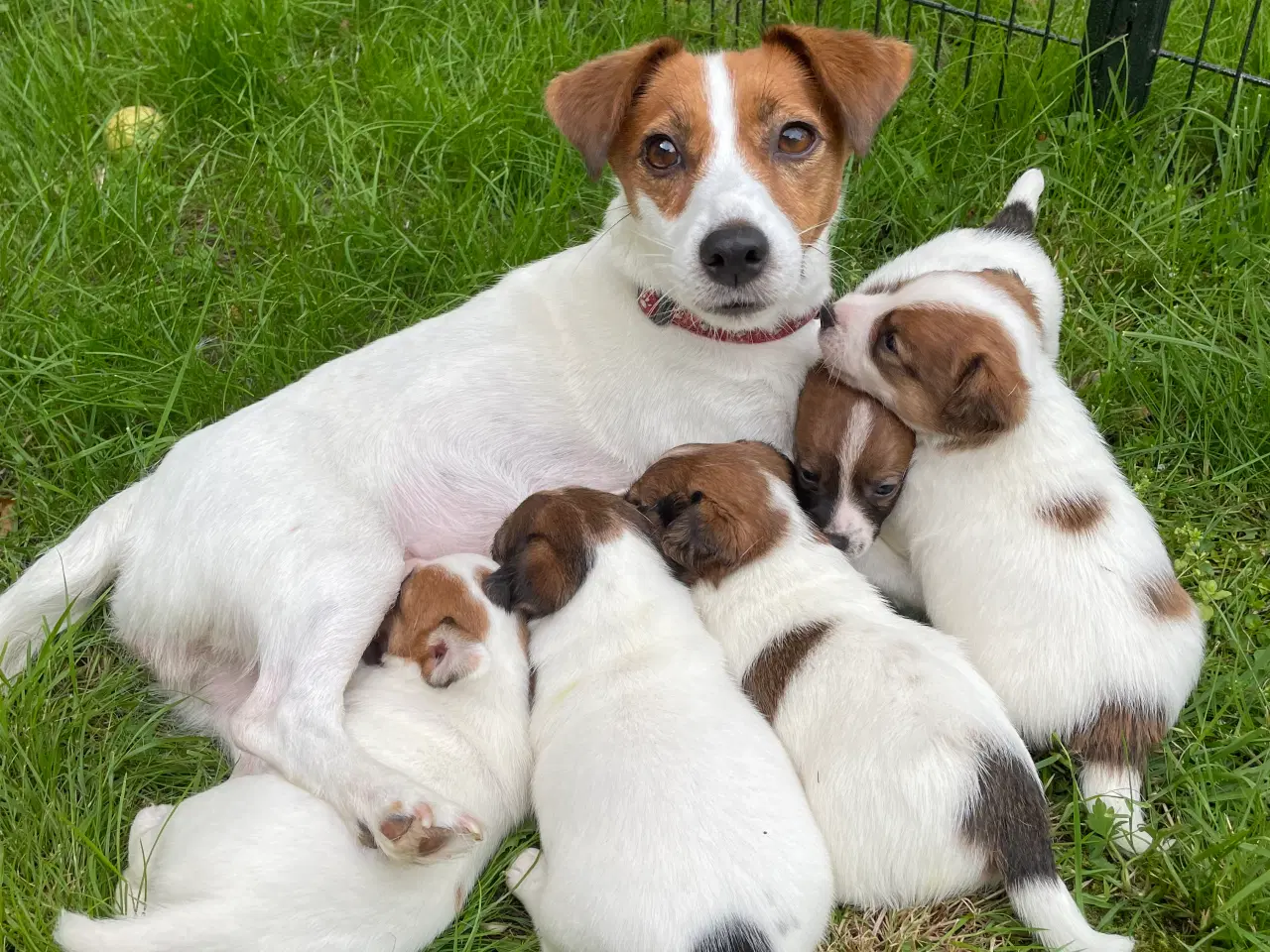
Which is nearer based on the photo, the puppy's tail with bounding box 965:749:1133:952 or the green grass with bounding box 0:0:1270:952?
the puppy's tail with bounding box 965:749:1133:952

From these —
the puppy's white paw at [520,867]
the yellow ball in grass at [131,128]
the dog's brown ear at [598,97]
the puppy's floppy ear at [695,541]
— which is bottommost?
the puppy's white paw at [520,867]

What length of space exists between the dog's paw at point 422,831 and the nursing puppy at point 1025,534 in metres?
1.46

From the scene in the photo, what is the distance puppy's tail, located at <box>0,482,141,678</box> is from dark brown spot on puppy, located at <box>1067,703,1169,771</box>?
2.92m

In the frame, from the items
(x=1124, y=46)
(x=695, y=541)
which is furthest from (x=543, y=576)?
(x=1124, y=46)

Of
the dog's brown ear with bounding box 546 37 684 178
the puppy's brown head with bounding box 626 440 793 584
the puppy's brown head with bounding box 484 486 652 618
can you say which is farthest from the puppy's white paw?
the dog's brown ear with bounding box 546 37 684 178

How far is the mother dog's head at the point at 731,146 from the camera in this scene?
3.27m

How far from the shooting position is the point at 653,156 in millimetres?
3461

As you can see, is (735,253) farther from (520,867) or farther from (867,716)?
(520,867)

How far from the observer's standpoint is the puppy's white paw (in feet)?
9.83

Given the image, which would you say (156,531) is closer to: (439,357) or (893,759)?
(439,357)

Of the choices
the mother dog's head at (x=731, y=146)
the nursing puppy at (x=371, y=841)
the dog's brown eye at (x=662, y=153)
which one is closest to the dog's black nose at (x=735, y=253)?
the mother dog's head at (x=731, y=146)

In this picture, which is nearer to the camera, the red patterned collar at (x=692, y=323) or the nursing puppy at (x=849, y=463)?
the nursing puppy at (x=849, y=463)

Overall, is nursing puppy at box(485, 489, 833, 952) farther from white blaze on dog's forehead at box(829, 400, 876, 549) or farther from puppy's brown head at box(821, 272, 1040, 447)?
puppy's brown head at box(821, 272, 1040, 447)

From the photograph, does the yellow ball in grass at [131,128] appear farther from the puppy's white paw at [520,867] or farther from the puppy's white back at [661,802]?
the puppy's white paw at [520,867]
